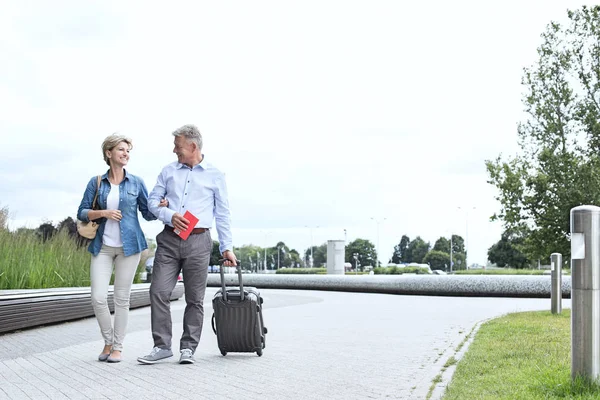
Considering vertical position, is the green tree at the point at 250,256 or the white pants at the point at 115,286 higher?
the white pants at the point at 115,286

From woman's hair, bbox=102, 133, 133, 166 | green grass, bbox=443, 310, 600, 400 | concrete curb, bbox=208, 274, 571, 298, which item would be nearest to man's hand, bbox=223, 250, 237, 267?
woman's hair, bbox=102, 133, 133, 166

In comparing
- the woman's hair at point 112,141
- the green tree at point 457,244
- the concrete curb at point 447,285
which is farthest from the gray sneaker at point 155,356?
the green tree at point 457,244

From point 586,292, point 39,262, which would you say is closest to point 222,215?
point 586,292

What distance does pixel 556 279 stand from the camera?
13695 mm

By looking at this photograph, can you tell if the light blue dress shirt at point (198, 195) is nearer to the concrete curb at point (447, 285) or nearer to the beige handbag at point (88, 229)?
the beige handbag at point (88, 229)

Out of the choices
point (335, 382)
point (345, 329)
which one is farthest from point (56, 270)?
point (335, 382)

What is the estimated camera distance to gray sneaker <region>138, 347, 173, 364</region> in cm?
718

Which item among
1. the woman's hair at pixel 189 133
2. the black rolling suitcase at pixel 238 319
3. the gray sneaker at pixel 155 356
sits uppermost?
the woman's hair at pixel 189 133

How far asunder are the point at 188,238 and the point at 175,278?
40 cm

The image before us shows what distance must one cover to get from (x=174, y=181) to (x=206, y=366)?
1.75 metres

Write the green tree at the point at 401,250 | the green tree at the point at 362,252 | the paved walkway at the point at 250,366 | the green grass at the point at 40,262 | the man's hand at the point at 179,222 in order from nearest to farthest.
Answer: the paved walkway at the point at 250,366
the man's hand at the point at 179,222
the green grass at the point at 40,262
the green tree at the point at 362,252
the green tree at the point at 401,250

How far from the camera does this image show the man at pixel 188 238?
728 cm

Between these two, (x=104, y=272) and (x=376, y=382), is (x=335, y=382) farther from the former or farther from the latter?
(x=104, y=272)

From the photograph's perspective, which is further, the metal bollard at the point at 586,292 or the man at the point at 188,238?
the man at the point at 188,238
